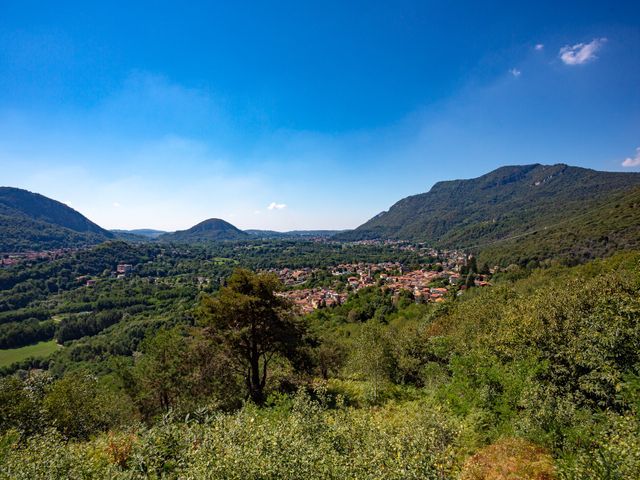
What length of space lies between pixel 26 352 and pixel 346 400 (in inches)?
3339

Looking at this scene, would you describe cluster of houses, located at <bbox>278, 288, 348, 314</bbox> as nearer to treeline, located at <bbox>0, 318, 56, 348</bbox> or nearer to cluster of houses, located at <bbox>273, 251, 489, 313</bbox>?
cluster of houses, located at <bbox>273, 251, 489, 313</bbox>

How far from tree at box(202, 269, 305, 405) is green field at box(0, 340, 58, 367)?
73.8 meters

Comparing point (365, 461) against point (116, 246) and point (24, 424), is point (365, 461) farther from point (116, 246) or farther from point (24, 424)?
point (116, 246)

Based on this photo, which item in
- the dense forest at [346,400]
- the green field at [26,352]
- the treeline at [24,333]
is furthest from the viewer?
the treeline at [24,333]

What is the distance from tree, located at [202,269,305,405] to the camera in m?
14.3

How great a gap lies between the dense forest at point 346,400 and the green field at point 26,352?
2623 inches

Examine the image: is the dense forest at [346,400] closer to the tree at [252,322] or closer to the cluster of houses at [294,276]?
the tree at [252,322]

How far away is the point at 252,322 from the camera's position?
14.6 meters

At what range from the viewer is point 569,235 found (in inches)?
3831

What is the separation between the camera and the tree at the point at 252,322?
14.3m

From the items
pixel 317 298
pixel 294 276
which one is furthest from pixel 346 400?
pixel 294 276

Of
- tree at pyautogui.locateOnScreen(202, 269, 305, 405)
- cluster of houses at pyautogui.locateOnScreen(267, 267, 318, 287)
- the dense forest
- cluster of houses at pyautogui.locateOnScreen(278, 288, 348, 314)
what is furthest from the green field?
tree at pyautogui.locateOnScreen(202, 269, 305, 405)

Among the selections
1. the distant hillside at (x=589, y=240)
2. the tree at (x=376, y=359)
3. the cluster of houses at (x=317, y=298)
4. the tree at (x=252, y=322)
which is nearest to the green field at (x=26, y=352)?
the cluster of houses at (x=317, y=298)

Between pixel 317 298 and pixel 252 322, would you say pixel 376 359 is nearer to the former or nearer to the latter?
pixel 252 322
